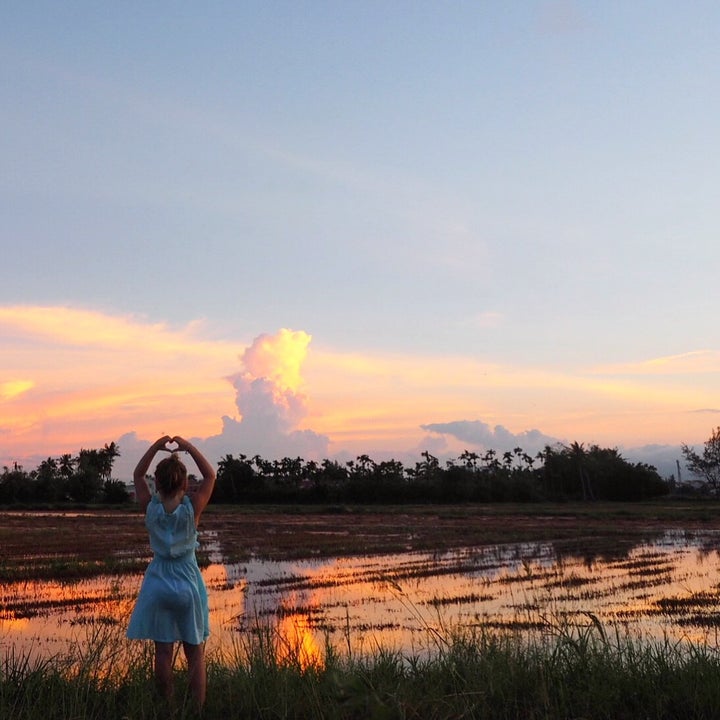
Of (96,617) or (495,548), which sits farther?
(495,548)

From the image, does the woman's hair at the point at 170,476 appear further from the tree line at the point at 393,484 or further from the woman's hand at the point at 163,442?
the tree line at the point at 393,484

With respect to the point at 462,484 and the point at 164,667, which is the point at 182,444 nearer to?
the point at 164,667

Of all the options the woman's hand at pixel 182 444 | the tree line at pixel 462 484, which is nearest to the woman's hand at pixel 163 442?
the woman's hand at pixel 182 444

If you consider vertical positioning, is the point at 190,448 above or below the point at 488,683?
above

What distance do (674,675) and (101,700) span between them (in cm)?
311

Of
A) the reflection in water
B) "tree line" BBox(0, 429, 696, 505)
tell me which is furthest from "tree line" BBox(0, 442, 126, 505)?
the reflection in water

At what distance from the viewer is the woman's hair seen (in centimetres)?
429

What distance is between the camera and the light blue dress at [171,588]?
4219mm

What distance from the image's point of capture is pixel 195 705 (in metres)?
4.13

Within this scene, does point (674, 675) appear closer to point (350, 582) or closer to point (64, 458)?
point (350, 582)

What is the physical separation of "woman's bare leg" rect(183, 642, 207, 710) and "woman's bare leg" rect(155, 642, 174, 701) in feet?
0.32

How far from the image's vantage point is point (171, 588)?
4.24 metres

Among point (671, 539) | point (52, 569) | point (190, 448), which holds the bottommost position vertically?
point (671, 539)

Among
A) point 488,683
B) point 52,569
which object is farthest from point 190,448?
point 52,569
